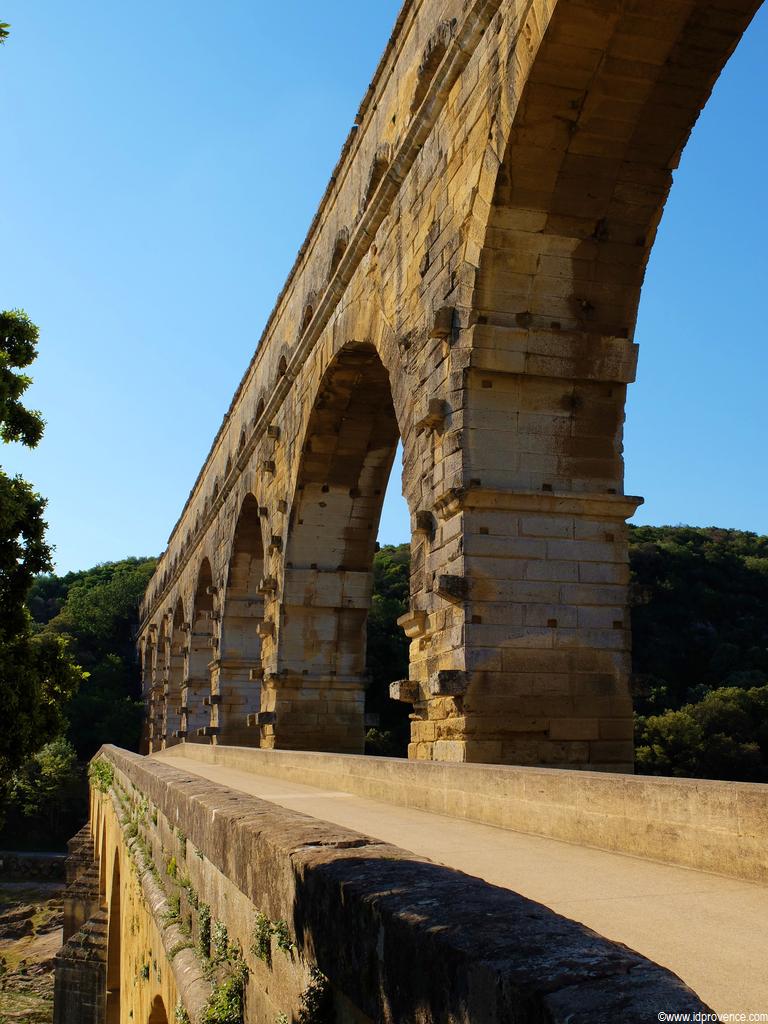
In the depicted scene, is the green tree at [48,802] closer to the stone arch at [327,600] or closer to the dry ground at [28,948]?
the dry ground at [28,948]

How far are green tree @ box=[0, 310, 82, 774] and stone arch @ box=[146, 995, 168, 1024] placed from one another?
19.1ft

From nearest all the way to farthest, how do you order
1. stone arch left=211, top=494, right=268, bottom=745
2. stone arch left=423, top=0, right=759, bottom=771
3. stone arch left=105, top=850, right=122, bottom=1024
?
stone arch left=423, top=0, right=759, bottom=771
stone arch left=105, top=850, right=122, bottom=1024
stone arch left=211, top=494, right=268, bottom=745

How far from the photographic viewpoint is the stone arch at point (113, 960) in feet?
38.7

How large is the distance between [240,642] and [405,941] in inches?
738

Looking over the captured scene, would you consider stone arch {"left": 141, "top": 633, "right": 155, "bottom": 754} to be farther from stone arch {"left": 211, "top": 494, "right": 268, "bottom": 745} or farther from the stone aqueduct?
the stone aqueduct

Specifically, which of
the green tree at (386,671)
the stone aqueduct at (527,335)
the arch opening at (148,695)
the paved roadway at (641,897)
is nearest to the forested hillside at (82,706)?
the arch opening at (148,695)

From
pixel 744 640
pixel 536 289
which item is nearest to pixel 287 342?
pixel 536 289

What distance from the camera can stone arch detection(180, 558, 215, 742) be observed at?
25.7m

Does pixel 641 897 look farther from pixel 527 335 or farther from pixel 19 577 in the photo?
pixel 19 577

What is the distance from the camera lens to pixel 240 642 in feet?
66.6

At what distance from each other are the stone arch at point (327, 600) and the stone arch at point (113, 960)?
3.46m

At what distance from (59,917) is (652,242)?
29.2 metres

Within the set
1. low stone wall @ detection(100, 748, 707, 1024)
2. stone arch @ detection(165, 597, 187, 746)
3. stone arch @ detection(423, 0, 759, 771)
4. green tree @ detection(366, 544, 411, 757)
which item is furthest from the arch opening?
low stone wall @ detection(100, 748, 707, 1024)

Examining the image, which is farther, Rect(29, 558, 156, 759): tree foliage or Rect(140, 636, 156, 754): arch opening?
Rect(29, 558, 156, 759): tree foliage
